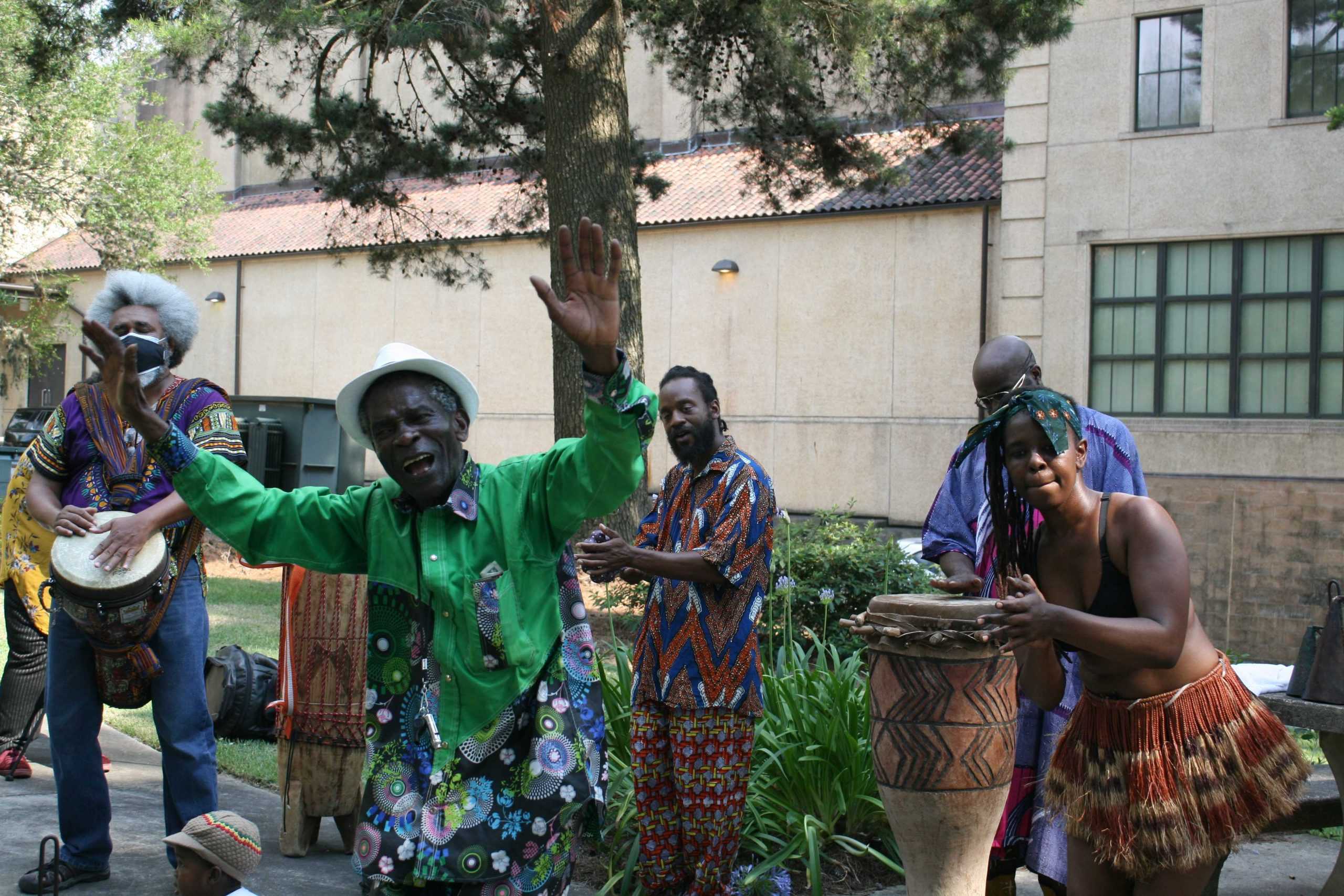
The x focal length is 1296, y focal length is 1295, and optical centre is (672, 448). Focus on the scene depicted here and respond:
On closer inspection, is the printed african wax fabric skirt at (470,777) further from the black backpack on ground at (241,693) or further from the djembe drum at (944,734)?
Result: the black backpack on ground at (241,693)

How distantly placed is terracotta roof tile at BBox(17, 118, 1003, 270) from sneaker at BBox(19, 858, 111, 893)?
31.7 ft

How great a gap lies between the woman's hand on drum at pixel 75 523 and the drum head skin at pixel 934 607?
266cm

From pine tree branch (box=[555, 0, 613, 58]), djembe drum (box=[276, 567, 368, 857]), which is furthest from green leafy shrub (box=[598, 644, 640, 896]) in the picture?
pine tree branch (box=[555, 0, 613, 58])

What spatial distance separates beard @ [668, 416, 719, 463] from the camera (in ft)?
16.3

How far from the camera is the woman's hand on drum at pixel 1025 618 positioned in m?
2.81

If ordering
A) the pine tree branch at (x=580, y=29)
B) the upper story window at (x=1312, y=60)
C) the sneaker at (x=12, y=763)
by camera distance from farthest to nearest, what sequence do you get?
the upper story window at (x=1312, y=60)
the pine tree branch at (x=580, y=29)
the sneaker at (x=12, y=763)

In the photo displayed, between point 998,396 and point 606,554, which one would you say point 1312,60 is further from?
point 606,554

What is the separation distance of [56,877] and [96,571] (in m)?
1.11

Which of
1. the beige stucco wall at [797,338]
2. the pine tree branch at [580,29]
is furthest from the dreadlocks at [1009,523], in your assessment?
the beige stucco wall at [797,338]

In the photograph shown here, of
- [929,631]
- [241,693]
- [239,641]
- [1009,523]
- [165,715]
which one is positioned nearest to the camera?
[1009,523]

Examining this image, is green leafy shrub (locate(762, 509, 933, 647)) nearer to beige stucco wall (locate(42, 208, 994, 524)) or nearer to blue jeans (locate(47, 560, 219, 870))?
blue jeans (locate(47, 560, 219, 870))

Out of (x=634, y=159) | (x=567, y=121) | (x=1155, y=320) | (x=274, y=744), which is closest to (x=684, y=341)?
(x=1155, y=320)

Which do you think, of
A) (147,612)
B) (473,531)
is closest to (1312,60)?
(147,612)

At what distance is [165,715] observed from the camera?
15.2ft
